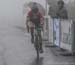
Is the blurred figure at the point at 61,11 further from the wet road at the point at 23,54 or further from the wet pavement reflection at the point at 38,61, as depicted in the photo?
the wet pavement reflection at the point at 38,61

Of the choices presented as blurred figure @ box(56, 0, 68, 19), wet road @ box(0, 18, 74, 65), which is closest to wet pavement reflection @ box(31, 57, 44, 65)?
wet road @ box(0, 18, 74, 65)

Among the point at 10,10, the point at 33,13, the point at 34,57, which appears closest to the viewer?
the point at 34,57

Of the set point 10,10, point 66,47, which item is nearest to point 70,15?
point 66,47

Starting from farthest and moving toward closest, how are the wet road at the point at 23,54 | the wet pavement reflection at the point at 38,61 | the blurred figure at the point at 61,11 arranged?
the blurred figure at the point at 61,11, the wet road at the point at 23,54, the wet pavement reflection at the point at 38,61

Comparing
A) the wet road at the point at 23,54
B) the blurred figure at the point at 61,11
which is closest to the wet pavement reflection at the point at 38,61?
the wet road at the point at 23,54

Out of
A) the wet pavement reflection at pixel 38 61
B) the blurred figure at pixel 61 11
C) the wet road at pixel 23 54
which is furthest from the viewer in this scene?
the blurred figure at pixel 61 11

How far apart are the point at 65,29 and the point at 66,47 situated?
2.14ft

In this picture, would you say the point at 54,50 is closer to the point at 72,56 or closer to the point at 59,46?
the point at 59,46

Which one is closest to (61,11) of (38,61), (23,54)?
(23,54)

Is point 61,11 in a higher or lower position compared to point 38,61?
higher

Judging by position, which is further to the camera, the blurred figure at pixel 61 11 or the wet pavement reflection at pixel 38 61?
the blurred figure at pixel 61 11

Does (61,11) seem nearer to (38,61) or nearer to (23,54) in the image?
(23,54)

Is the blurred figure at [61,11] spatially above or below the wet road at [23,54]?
above

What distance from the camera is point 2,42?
18516mm
